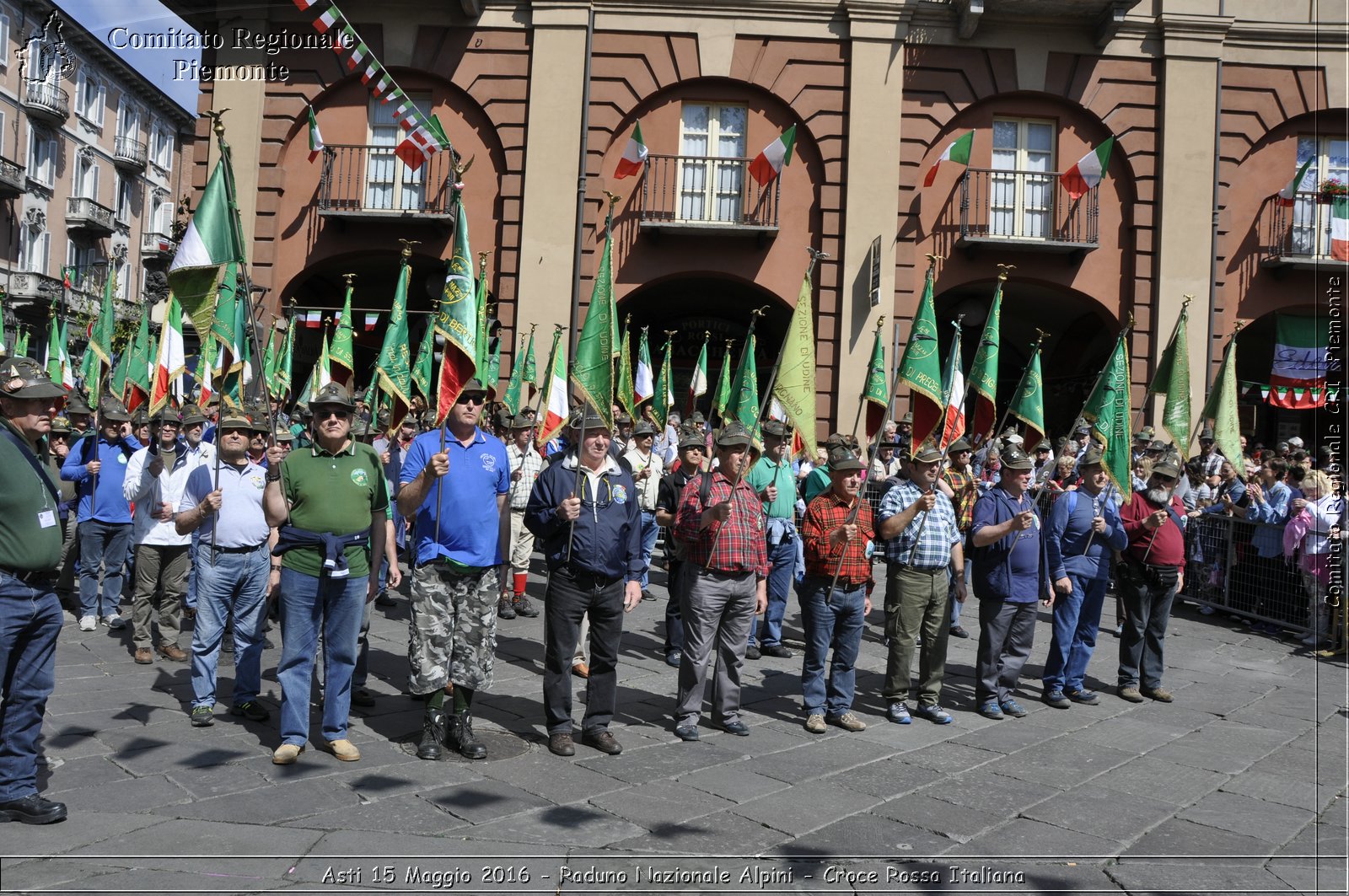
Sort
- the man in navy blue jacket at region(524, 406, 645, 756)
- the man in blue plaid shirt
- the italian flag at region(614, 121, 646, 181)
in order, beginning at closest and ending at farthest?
the man in navy blue jacket at region(524, 406, 645, 756) < the man in blue plaid shirt < the italian flag at region(614, 121, 646, 181)

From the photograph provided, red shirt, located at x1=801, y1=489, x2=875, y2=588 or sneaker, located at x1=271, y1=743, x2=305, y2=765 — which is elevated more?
red shirt, located at x1=801, y1=489, x2=875, y2=588

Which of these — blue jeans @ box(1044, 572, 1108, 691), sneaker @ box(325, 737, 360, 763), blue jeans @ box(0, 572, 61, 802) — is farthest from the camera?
blue jeans @ box(1044, 572, 1108, 691)

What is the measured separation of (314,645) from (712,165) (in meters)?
14.7

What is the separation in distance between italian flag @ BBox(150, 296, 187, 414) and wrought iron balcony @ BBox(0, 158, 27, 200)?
35.3 m

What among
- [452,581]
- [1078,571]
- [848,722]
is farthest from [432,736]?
[1078,571]

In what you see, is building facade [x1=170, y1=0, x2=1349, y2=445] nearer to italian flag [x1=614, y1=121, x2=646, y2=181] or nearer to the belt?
italian flag [x1=614, y1=121, x2=646, y2=181]

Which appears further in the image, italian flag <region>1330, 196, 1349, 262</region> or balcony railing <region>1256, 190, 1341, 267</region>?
balcony railing <region>1256, 190, 1341, 267</region>

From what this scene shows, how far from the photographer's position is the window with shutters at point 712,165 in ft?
Answer: 62.5

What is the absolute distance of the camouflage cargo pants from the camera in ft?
20.0

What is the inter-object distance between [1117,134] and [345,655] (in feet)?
57.6

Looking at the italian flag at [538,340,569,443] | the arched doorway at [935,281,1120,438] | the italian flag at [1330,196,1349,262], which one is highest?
the italian flag at [1330,196,1349,262]

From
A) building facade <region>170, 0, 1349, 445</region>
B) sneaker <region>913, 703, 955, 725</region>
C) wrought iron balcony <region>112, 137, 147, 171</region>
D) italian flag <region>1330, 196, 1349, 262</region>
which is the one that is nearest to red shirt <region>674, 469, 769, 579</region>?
sneaker <region>913, 703, 955, 725</region>

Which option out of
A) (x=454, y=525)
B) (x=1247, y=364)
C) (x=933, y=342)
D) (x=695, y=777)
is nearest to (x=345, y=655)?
(x=454, y=525)

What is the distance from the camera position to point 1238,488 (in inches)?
507
